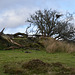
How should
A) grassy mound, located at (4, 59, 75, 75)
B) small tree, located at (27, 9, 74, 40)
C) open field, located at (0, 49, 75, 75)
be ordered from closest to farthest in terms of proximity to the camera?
grassy mound, located at (4, 59, 75, 75) → open field, located at (0, 49, 75, 75) → small tree, located at (27, 9, 74, 40)

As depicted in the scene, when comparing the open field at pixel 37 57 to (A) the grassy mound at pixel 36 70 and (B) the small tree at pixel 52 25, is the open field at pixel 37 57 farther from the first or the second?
(B) the small tree at pixel 52 25

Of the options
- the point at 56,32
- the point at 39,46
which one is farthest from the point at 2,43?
the point at 56,32

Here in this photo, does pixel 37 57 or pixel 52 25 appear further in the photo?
pixel 52 25

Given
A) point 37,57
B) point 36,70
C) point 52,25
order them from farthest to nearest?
point 52,25
point 37,57
point 36,70

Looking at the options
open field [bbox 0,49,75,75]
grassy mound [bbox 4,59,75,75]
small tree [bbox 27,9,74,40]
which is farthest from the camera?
small tree [bbox 27,9,74,40]

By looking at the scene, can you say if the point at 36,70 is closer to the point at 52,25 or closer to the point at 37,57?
the point at 37,57

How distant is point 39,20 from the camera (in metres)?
29.8

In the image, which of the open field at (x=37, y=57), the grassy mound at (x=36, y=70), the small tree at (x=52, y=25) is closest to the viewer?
the grassy mound at (x=36, y=70)

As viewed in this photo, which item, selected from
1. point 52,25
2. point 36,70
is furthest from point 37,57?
point 52,25

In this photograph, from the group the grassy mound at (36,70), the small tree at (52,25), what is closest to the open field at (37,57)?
the grassy mound at (36,70)

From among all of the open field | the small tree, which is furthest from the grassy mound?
the small tree

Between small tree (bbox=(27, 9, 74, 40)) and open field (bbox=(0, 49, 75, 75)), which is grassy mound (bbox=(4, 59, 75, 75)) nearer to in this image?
open field (bbox=(0, 49, 75, 75))

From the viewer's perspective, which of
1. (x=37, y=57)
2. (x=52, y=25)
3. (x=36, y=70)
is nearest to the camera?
(x=36, y=70)

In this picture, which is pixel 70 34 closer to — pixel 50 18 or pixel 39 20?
pixel 50 18
